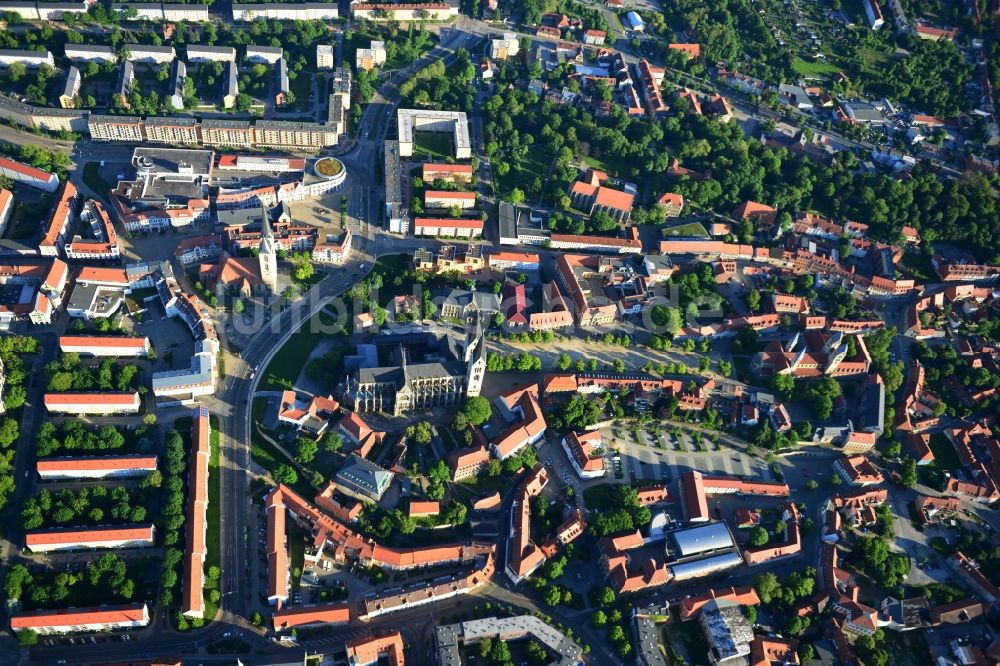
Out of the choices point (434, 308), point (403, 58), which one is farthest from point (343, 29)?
point (434, 308)

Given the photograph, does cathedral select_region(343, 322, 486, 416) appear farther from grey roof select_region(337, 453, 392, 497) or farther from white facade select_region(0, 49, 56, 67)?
white facade select_region(0, 49, 56, 67)

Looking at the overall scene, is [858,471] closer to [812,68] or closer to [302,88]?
[812,68]

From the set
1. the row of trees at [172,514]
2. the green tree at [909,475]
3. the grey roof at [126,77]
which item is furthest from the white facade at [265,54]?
the green tree at [909,475]

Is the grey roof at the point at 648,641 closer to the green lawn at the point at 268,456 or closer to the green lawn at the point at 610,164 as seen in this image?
the green lawn at the point at 268,456

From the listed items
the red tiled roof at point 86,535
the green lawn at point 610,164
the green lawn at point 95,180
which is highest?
the green lawn at point 610,164

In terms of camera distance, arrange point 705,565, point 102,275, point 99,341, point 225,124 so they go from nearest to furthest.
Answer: point 705,565, point 99,341, point 102,275, point 225,124

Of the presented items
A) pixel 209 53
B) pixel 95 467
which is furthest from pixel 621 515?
pixel 209 53
